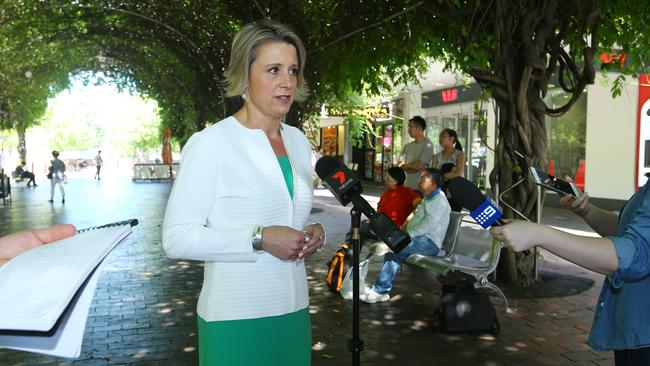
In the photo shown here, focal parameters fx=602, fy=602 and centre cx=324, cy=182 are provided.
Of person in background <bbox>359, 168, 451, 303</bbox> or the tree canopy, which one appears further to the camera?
the tree canopy

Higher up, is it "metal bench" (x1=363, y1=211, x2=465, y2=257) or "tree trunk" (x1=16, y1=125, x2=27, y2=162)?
"tree trunk" (x1=16, y1=125, x2=27, y2=162)

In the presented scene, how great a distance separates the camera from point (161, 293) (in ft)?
24.1

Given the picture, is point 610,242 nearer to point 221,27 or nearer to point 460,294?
point 460,294

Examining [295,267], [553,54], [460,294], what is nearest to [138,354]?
[460,294]

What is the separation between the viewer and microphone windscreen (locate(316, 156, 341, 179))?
8.08ft

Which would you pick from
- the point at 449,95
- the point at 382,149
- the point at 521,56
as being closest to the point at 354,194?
the point at 521,56

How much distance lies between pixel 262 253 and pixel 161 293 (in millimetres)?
5655

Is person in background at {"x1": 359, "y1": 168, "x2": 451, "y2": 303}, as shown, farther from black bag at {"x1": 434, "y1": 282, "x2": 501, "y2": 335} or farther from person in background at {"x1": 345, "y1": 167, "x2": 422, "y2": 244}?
black bag at {"x1": 434, "y1": 282, "x2": 501, "y2": 335}

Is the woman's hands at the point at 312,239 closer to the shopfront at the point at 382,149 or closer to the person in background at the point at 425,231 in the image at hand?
the person in background at the point at 425,231

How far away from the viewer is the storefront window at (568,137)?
17784mm

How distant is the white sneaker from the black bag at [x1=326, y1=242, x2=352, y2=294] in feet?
1.41

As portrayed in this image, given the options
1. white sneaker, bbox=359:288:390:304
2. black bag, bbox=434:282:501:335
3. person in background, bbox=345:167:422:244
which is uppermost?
person in background, bbox=345:167:422:244

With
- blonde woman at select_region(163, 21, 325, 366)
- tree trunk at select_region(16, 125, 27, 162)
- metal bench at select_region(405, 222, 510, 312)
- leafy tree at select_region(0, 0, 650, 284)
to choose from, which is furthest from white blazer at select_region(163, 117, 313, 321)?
tree trunk at select_region(16, 125, 27, 162)

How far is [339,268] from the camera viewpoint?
23.6 ft
